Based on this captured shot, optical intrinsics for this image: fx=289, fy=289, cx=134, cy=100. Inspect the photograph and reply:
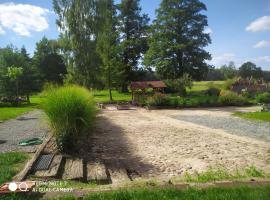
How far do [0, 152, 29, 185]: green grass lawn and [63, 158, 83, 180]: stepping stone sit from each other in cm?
89

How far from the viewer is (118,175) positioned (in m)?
5.95

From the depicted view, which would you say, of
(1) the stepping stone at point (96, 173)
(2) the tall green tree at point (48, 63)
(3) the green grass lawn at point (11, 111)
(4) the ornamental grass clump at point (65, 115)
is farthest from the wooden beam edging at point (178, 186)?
(2) the tall green tree at point (48, 63)

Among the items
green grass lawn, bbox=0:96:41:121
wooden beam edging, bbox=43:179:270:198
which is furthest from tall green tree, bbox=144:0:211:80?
wooden beam edging, bbox=43:179:270:198

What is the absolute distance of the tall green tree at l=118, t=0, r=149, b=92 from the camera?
43531 mm

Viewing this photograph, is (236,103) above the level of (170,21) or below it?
below

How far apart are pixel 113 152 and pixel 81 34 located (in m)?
19.8

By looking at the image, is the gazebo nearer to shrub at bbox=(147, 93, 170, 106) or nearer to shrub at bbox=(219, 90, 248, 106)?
shrub at bbox=(147, 93, 170, 106)

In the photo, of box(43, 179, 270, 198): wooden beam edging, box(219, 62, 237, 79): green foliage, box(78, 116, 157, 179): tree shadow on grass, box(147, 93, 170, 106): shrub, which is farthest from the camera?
box(219, 62, 237, 79): green foliage

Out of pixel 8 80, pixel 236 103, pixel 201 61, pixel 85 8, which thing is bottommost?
pixel 236 103

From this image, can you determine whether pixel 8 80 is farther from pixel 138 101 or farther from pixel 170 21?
pixel 170 21

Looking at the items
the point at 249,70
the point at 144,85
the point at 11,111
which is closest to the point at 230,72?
the point at 249,70

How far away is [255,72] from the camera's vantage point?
7862cm

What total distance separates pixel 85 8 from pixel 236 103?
16.4 meters

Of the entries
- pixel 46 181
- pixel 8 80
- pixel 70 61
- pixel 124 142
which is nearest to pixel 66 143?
pixel 46 181
